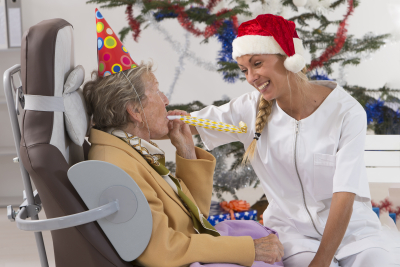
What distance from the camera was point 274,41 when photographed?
56.0 inches

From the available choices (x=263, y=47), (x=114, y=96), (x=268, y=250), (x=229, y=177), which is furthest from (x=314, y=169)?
(x=229, y=177)

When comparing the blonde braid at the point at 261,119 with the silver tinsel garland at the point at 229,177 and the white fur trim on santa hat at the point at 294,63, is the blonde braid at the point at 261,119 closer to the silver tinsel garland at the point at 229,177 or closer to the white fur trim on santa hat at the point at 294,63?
the white fur trim on santa hat at the point at 294,63

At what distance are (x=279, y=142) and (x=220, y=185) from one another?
5.48ft

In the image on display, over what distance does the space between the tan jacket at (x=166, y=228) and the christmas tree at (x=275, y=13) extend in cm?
173

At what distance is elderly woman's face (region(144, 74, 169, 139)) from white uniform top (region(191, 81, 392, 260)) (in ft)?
1.31

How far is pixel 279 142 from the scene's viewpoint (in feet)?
5.00

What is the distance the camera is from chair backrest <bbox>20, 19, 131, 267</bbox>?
101 centimetres

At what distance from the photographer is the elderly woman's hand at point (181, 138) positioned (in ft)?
4.99

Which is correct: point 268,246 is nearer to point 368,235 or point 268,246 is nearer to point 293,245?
point 293,245

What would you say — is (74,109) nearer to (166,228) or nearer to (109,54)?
(109,54)

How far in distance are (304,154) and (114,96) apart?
75 cm

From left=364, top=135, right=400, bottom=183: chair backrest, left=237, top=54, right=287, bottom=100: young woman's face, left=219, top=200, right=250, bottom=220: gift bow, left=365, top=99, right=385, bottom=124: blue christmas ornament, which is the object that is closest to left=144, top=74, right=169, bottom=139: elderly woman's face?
left=237, top=54, right=287, bottom=100: young woman's face

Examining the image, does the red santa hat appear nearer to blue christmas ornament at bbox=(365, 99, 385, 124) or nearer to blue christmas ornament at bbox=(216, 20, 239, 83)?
blue christmas ornament at bbox=(216, 20, 239, 83)

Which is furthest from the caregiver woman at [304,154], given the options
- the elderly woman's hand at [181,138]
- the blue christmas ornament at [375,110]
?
the blue christmas ornament at [375,110]
